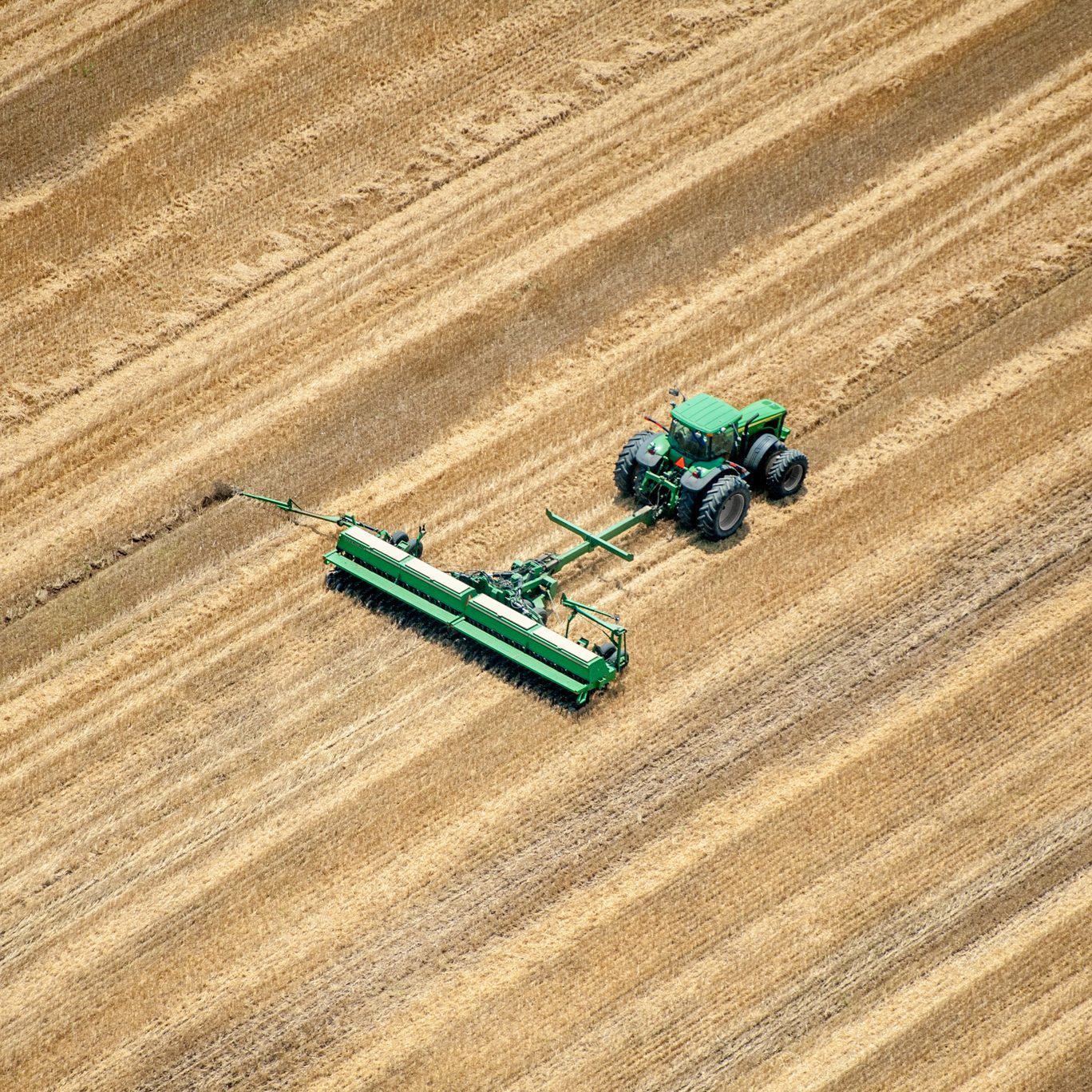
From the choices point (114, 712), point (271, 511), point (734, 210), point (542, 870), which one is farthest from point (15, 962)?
point (734, 210)

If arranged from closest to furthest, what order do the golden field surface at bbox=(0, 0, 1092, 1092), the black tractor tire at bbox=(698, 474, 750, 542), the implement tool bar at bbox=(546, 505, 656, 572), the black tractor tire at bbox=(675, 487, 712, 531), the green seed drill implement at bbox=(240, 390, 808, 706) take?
the golden field surface at bbox=(0, 0, 1092, 1092), the green seed drill implement at bbox=(240, 390, 808, 706), the implement tool bar at bbox=(546, 505, 656, 572), the black tractor tire at bbox=(698, 474, 750, 542), the black tractor tire at bbox=(675, 487, 712, 531)

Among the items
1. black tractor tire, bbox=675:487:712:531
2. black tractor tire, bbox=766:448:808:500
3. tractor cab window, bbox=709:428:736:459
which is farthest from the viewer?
black tractor tire, bbox=766:448:808:500

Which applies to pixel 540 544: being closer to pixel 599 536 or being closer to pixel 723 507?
pixel 599 536

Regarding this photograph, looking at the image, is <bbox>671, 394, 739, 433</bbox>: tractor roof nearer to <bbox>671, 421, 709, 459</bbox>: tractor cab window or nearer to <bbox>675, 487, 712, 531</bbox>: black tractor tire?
<bbox>671, 421, 709, 459</bbox>: tractor cab window

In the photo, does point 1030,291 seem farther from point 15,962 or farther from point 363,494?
point 15,962

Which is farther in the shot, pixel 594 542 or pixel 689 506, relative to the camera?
pixel 689 506

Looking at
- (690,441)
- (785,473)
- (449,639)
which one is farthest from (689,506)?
(449,639)

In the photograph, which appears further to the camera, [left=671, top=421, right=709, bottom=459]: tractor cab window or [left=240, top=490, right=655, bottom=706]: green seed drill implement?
[left=671, top=421, right=709, bottom=459]: tractor cab window

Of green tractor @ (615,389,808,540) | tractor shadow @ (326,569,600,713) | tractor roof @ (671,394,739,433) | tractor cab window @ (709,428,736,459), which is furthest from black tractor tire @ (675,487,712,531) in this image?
tractor shadow @ (326,569,600,713)
